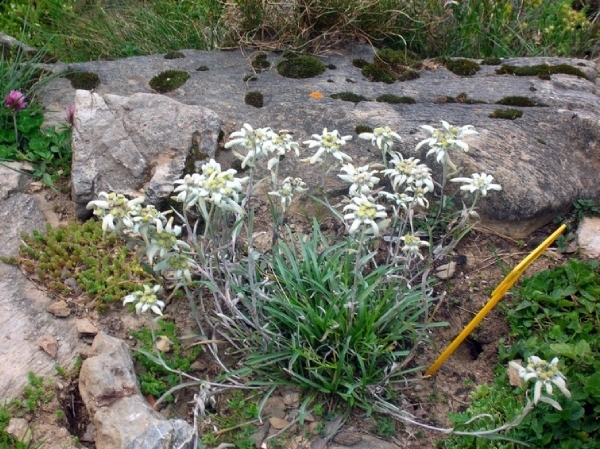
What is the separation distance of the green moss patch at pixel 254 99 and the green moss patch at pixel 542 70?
6.40ft

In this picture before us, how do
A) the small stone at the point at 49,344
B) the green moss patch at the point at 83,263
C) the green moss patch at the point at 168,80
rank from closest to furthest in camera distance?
the small stone at the point at 49,344
the green moss patch at the point at 83,263
the green moss patch at the point at 168,80

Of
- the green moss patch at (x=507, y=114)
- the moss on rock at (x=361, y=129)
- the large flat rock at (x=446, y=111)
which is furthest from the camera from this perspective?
the green moss patch at (x=507, y=114)

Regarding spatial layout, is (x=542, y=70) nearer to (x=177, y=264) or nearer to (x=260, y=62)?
(x=260, y=62)

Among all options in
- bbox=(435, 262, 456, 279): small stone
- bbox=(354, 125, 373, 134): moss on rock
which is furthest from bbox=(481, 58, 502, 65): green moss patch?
bbox=(435, 262, 456, 279): small stone

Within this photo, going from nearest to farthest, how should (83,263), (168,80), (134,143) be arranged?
(83,263), (134,143), (168,80)

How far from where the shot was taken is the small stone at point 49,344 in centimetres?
326

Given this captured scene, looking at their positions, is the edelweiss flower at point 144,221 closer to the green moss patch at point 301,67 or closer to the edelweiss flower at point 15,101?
the edelweiss flower at point 15,101

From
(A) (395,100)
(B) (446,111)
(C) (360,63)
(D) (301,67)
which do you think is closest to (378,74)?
(C) (360,63)

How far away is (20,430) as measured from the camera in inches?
115

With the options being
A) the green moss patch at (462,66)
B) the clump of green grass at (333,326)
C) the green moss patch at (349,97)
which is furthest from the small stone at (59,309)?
the green moss patch at (462,66)

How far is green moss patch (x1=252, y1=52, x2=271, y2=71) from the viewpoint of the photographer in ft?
16.7

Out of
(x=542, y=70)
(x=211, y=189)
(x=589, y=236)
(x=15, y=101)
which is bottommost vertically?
(x=589, y=236)

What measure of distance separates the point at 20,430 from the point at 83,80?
9.51 feet

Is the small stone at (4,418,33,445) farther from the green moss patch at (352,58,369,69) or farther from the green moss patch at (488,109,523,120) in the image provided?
the green moss patch at (352,58,369,69)
